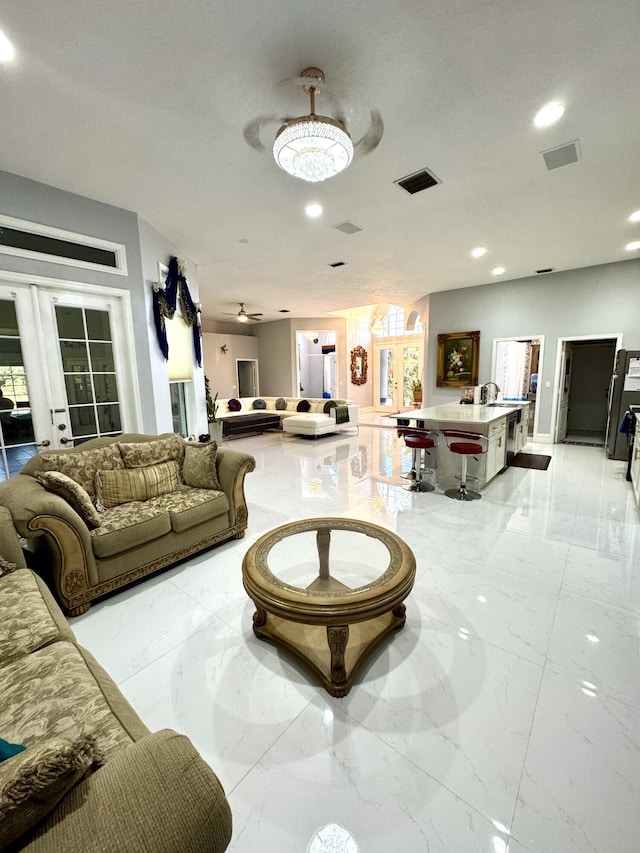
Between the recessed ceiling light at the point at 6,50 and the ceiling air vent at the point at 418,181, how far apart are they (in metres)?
2.73

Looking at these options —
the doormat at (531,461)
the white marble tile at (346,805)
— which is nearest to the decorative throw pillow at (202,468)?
the white marble tile at (346,805)

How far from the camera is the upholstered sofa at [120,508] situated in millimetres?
2111

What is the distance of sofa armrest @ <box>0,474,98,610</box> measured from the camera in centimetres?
198

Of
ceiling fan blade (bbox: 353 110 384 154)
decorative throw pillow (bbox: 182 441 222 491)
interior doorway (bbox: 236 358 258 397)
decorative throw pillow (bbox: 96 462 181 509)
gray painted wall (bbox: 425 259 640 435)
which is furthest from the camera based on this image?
interior doorway (bbox: 236 358 258 397)

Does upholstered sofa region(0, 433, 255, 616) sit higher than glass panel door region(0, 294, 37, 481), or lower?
lower

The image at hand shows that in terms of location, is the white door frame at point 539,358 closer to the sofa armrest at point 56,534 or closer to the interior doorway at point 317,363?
the interior doorway at point 317,363

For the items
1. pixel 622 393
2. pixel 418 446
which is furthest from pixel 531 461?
pixel 418 446

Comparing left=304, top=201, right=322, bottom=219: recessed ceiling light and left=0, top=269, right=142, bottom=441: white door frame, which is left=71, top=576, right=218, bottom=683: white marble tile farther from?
left=304, top=201, right=322, bottom=219: recessed ceiling light

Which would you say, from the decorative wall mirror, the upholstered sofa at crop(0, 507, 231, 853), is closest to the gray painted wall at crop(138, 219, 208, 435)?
the upholstered sofa at crop(0, 507, 231, 853)

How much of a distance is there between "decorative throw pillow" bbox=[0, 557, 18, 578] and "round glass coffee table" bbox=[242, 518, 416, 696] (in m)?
1.18

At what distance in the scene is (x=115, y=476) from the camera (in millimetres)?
2762

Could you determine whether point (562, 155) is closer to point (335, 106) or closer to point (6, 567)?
point (335, 106)

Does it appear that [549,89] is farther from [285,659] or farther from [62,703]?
[62,703]

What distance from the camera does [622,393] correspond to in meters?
5.16
